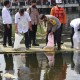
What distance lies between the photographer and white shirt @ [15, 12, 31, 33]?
1499cm

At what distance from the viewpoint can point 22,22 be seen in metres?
15.1

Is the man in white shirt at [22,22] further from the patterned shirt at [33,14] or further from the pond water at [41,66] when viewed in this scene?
the pond water at [41,66]

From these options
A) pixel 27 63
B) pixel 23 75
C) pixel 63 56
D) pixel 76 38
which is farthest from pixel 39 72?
pixel 76 38

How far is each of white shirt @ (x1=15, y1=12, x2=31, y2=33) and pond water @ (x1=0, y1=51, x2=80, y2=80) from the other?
981 mm

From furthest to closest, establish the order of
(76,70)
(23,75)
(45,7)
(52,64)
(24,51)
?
(45,7) → (24,51) → (52,64) → (76,70) → (23,75)

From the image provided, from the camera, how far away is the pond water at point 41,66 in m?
10.8

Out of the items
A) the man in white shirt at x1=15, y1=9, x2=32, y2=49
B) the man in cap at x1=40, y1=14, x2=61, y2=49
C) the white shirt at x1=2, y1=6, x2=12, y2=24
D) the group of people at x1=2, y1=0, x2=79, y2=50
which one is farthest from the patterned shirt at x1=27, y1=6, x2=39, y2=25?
the man in cap at x1=40, y1=14, x2=61, y2=49

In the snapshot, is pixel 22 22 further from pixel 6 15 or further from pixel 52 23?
pixel 52 23

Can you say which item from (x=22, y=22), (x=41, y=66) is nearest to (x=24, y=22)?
(x=22, y=22)

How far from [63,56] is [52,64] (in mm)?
1589

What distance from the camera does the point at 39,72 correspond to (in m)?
11.4

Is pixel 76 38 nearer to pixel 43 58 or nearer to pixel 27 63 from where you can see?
pixel 43 58

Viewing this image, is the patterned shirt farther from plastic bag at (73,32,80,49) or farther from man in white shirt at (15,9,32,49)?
plastic bag at (73,32,80,49)

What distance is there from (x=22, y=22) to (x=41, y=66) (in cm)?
313
